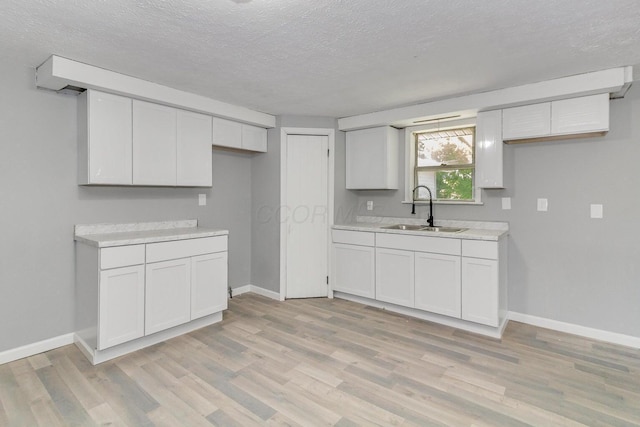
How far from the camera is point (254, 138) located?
399 cm

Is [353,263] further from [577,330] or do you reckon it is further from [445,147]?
[577,330]

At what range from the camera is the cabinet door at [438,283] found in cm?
316

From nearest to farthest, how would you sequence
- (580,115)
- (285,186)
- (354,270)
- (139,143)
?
(580,115), (139,143), (354,270), (285,186)

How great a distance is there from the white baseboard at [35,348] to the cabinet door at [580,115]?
462 centimetres

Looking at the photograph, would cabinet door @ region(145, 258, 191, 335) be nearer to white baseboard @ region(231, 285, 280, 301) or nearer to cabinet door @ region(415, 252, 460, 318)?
white baseboard @ region(231, 285, 280, 301)

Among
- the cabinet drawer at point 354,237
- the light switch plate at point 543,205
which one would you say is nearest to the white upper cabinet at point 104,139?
the cabinet drawer at point 354,237

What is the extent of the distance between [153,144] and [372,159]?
8.02ft

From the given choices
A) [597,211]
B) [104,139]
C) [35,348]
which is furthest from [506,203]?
[35,348]

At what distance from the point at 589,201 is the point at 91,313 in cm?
438

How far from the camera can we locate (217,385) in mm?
2219

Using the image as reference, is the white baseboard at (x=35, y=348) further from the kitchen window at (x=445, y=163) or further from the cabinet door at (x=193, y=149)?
the kitchen window at (x=445, y=163)

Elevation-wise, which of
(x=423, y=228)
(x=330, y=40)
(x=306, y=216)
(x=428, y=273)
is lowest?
(x=428, y=273)

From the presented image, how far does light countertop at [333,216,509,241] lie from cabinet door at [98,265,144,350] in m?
2.26

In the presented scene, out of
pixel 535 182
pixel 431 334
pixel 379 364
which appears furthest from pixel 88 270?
pixel 535 182
